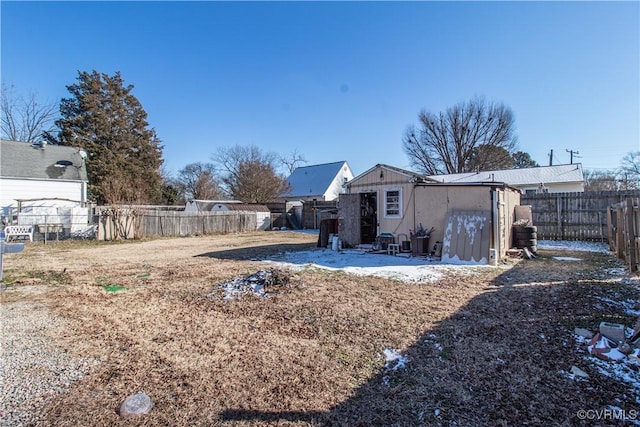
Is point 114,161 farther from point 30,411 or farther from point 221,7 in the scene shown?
point 30,411

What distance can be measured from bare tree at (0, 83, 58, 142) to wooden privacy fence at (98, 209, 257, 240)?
55.8 ft

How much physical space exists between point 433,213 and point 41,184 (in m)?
20.5

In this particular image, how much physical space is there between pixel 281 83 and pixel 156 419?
14734 mm

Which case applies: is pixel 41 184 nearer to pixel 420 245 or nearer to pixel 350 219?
pixel 350 219

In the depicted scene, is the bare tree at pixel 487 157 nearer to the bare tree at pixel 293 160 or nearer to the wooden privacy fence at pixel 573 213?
the wooden privacy fence at pixel 573 213

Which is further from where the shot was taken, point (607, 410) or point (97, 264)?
point (97, 264)

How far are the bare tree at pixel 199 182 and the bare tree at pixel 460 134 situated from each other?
885 inches

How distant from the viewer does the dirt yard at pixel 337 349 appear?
223 centimetres

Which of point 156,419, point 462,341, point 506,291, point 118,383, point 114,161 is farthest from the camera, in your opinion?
point 114,161

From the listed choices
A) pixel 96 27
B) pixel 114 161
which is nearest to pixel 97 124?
pixel 114 161

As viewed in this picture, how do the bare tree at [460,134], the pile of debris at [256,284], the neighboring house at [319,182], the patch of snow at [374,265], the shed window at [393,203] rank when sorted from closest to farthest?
the pile of debris at [256,284]
the patch of snow at [374,265]
the shed window at [393,203]
the bare tree at [460,134]
the neighboring house at [319,182]

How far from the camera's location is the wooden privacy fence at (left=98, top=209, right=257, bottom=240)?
14845 millimetres

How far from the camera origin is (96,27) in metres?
9.44
